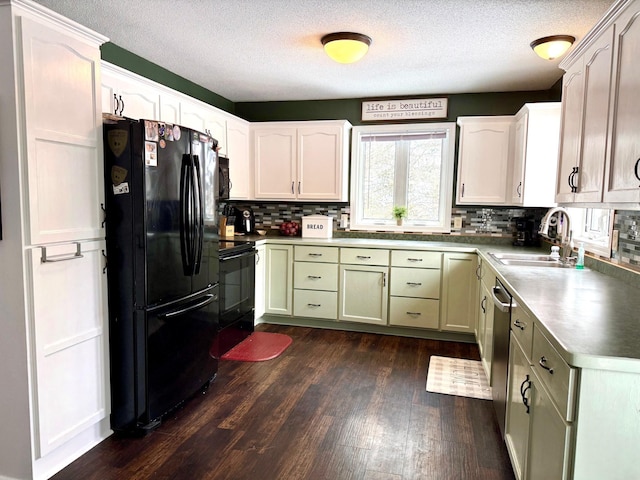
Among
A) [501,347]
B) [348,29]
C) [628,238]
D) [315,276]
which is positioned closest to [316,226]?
[315,276]

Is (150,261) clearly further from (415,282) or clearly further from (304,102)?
(304,102)

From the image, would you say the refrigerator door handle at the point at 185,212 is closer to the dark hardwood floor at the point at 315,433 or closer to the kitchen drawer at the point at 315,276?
the dark hardwood floor at the point at 315,433

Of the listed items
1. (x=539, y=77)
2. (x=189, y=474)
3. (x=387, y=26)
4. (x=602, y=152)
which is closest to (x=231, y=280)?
(x=189, y=474)

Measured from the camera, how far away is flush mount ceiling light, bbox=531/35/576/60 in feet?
8.86

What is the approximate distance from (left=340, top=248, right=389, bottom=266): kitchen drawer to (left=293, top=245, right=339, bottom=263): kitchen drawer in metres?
0.08

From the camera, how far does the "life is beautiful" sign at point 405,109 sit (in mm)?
4297

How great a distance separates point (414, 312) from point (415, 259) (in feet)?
1.62

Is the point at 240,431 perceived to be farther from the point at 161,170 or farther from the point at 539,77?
the point at 539,77

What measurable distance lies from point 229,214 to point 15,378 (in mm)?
2925

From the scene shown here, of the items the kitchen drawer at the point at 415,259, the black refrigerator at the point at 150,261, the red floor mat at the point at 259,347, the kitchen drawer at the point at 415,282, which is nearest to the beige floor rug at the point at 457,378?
the kitchen drawer at the point at 415,282

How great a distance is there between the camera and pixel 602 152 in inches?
72.3

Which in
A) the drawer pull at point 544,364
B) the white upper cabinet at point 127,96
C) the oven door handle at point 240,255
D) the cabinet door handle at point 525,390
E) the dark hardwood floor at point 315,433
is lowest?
the dark hardwood floor at point 315,433

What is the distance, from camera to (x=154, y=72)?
11.7 ft

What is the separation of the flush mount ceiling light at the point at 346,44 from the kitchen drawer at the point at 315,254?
181 centimetres
